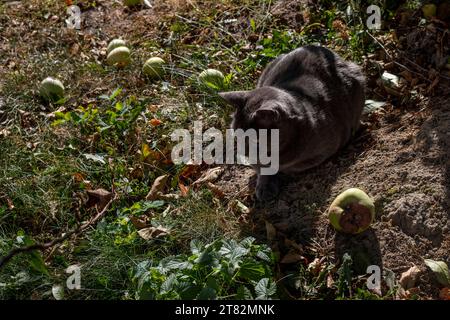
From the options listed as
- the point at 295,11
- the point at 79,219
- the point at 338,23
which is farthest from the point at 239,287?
the point at 295,11

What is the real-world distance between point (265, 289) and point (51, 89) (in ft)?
8.51

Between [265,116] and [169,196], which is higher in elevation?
[265,116]

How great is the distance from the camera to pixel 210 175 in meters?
3.78

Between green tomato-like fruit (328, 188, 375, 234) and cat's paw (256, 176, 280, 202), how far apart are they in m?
0.51

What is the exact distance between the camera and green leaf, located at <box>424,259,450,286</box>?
276cm

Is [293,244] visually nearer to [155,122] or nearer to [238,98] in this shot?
[238,98]

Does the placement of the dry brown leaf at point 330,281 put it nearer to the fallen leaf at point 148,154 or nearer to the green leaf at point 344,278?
the green leaf at point 344,278

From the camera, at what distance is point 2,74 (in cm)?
481

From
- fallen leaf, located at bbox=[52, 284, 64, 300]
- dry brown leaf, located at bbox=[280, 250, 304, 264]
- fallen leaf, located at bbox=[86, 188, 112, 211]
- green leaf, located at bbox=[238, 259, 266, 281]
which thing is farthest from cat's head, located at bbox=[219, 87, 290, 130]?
fallen leaf, located at bbox=[52, 284, 64, 300]

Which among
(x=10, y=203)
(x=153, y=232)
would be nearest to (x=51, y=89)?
(x=10, y=203)

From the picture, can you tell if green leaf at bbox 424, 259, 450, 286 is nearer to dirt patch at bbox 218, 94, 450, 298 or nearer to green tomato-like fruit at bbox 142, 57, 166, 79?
dirt patch at bbox 218, 94, 450, 298

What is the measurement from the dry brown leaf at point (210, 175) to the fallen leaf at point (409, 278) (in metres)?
1.38

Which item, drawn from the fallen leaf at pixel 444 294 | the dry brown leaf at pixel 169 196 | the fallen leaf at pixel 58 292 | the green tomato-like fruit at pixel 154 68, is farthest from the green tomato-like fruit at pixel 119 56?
the fallen leaf at pixel 444 294
